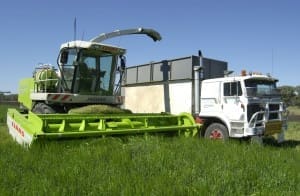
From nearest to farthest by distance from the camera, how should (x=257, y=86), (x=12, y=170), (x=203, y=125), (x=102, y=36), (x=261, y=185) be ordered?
(x=261, y=185)
(x=12, y=170)
(x=257, y=86)
(x=203, y=125)
(x=102, y=36)

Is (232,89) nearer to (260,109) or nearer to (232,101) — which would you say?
(232,101)

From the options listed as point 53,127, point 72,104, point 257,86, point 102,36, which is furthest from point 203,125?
point 102,36

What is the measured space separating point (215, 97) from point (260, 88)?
125 centimetres

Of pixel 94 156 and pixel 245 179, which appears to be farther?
pixel 94 156

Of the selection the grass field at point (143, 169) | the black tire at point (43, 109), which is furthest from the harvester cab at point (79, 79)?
the grass field at point (143, 169)

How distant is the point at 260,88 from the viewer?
10.4m

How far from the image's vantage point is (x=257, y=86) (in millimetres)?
10359

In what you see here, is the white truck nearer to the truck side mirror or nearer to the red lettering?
the truck side mirror

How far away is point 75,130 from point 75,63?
3.92 metres

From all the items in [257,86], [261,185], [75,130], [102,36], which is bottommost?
[261,185]

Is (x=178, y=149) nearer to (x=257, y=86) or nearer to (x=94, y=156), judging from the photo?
(x=94, y=156)

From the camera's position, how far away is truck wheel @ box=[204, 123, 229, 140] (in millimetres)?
10430

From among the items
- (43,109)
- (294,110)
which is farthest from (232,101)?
(294,110)

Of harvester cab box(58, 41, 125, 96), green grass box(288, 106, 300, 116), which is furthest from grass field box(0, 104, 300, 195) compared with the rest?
green grass box(288, 106, 300, 116)
